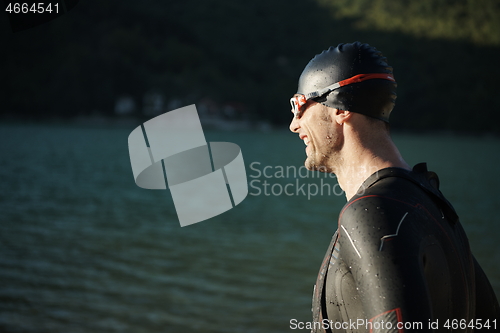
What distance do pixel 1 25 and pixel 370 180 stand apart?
172153 mm

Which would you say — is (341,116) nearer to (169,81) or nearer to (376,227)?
(376,227)

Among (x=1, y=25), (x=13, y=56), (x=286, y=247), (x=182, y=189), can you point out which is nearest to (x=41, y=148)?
(x=182, y=189)

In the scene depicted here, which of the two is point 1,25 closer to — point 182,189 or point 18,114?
point 18,114

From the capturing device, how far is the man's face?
7.67 feet

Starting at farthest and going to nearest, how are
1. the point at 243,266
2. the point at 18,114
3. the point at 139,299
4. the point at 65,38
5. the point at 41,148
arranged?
the point at 65,38, the point at 18,114, the point at 41,148, the point at 243,266, the point at 139,299

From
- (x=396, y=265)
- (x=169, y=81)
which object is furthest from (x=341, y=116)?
(x=169, y=81)

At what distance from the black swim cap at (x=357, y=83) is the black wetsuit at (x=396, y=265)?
1.10 feet

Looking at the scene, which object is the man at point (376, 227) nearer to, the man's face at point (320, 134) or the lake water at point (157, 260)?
the man's face at point (320, 134)

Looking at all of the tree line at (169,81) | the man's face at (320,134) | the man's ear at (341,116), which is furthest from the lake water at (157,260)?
the tree line at (169,81)

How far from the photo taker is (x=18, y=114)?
165875 mm

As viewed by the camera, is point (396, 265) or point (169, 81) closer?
point (396, 265)

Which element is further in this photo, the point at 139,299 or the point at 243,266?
the point at 243,266

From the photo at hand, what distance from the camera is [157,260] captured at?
1917cm

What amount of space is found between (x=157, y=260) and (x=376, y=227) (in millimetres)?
18091
